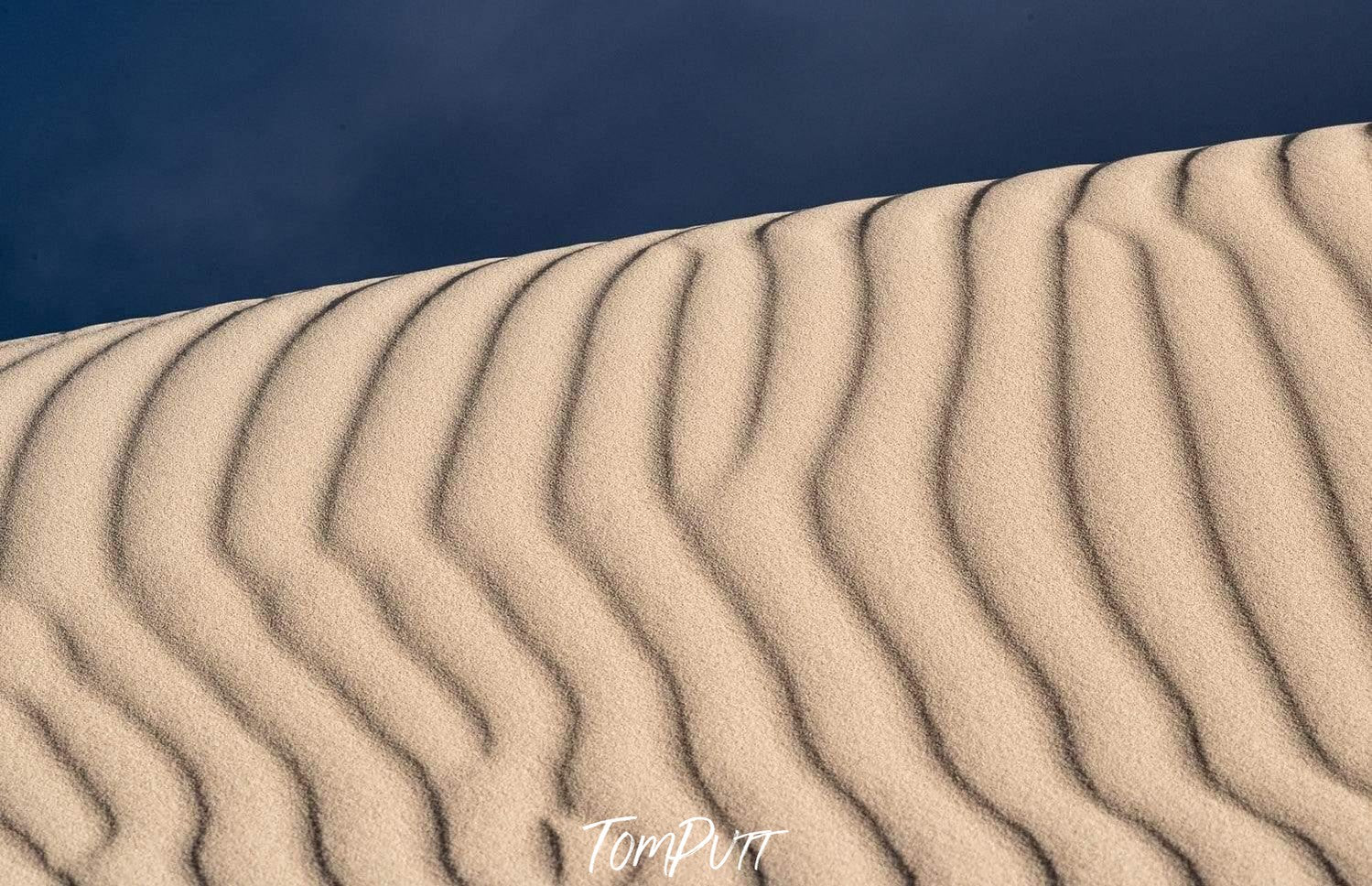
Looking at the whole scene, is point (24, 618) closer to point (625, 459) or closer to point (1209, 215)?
point (625, 459)

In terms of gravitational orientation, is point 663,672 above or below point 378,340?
below

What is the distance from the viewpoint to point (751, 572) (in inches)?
76.9

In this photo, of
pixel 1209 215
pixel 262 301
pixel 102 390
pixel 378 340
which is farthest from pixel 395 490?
pixel 1209 215

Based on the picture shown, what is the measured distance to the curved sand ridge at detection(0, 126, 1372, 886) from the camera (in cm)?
163

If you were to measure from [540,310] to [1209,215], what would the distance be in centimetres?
120

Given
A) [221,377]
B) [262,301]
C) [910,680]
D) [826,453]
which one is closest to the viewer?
[910,680]

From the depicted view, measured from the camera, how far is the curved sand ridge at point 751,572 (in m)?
1.63

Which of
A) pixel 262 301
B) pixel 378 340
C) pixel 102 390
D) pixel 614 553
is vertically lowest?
pixel 614 553

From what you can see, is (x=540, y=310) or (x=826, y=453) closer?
(x=826, y=453)

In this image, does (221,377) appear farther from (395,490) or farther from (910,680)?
(910,680)

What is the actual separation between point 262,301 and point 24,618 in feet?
3.80

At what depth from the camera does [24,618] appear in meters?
2.00

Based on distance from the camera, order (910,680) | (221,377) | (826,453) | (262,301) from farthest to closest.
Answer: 1. (262,301)
2. (221,377)
3. (826,453)
4. (910,680)

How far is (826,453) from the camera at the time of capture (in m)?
2.13
